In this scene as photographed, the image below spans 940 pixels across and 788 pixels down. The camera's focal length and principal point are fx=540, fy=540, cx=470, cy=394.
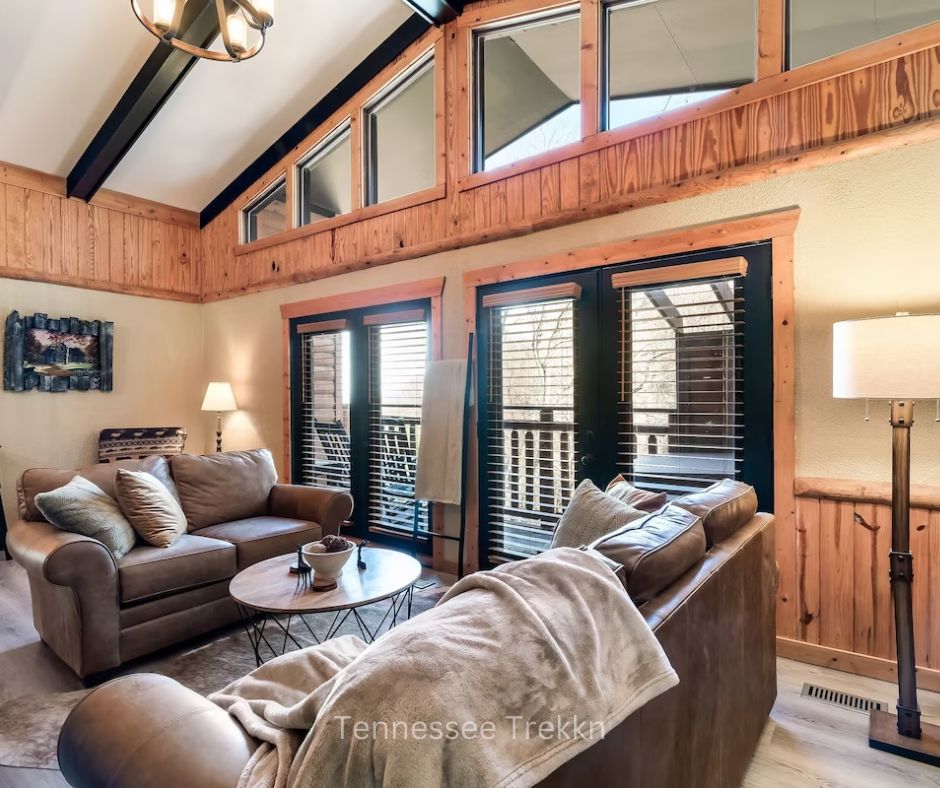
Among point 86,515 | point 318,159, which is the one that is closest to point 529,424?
point 86,515

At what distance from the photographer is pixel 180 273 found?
595cm

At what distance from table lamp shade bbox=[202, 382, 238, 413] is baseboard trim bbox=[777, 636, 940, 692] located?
16.2 ft

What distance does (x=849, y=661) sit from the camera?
2.56 metres

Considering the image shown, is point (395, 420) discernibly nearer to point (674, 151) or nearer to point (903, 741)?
point (674, 151)

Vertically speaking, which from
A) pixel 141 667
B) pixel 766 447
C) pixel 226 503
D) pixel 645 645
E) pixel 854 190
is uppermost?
pixel 854 190

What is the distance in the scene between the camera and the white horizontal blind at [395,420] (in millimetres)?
4289

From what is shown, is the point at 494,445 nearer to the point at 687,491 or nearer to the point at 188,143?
the point at 687,491

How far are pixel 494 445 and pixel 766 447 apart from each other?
1704 millimetres

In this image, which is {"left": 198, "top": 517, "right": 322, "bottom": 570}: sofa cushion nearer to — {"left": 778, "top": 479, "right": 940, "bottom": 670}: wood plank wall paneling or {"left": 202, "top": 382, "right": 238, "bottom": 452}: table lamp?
{"left": 202, "top": 382, "right": 238, "bottom": 452}: table lamp

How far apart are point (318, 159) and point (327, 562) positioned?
4177 mm

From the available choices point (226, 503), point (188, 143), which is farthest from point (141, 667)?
point (188, 143)

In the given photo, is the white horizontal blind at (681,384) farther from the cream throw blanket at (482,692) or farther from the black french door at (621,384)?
the cream throw blanket at (482,692)

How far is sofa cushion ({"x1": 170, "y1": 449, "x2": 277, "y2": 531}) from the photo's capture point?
3416 millimetres

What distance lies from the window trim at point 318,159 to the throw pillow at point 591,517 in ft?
11.5
